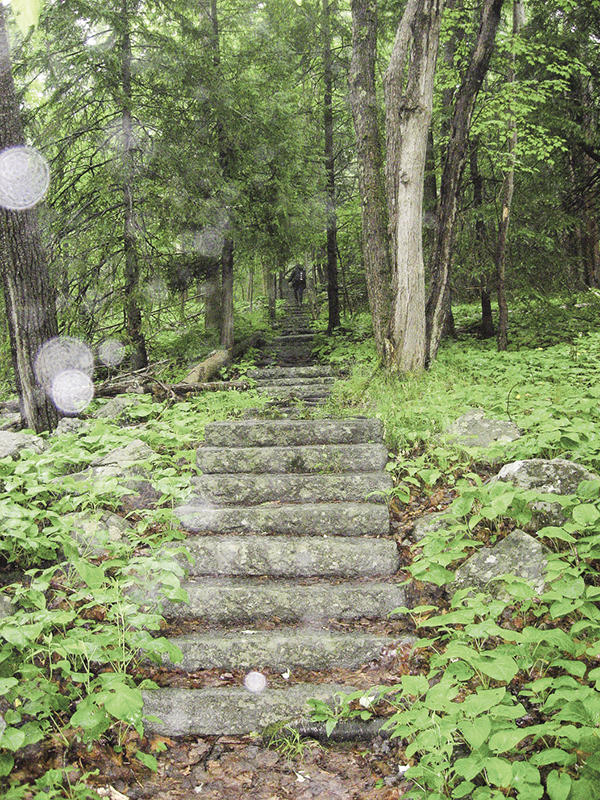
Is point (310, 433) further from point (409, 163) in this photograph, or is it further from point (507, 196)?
point (507, 196)

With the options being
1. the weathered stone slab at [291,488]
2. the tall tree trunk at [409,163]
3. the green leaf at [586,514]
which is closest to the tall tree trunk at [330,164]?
the tall tree trunk at [409,163]

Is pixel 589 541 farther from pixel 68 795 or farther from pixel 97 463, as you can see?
pixel 97 463

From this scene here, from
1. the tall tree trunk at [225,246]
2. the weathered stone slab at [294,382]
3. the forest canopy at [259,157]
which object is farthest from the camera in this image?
the tall tree trunk at [225,246]

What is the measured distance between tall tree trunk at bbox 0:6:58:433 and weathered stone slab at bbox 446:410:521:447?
4.74 meters

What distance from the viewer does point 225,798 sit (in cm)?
233

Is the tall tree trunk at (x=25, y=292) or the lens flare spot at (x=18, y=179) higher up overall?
the lens flare spot at (x=18, y=179)

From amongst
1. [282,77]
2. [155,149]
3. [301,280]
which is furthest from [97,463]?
[301,280]

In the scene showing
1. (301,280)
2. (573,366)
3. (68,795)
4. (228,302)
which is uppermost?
(301,280)

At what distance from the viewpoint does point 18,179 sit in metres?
6.29

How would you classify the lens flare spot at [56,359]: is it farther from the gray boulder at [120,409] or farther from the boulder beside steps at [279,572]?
the boulder beside steps at [279,572]

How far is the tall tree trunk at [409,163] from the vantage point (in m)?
6.66

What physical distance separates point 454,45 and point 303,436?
946cm

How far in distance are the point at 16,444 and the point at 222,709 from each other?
2.98m

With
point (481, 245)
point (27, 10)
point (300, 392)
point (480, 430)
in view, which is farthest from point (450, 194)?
point (27, 10)
